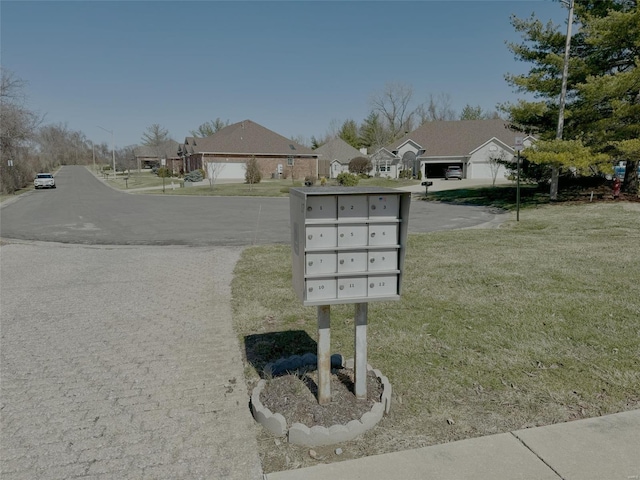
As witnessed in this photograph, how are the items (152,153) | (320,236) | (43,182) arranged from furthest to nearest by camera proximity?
(152,153) < (43,182) < (320,236)

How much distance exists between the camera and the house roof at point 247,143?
4269cm

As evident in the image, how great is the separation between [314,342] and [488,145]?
40.3 m

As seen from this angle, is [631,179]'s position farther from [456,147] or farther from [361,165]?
[361,165]

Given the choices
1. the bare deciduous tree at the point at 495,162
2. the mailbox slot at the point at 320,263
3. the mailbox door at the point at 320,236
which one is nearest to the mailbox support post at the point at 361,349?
the mailbox slot at the point at 320,263

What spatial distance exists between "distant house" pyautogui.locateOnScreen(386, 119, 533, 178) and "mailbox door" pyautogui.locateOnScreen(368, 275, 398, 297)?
131ft

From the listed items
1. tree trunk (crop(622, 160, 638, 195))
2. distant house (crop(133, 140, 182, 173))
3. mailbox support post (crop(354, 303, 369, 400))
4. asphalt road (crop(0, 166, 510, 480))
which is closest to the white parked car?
asphalt road (crop(0, 166, 510, 480))

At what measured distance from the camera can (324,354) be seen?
3018 mm

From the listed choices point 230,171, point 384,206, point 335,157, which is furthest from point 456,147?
point 384,206

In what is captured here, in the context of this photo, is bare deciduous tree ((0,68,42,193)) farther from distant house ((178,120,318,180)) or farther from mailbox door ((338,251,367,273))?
mailbox door ((338,251,367,273))

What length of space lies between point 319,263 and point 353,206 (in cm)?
44

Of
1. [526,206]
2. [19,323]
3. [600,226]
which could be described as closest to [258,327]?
[19,323]

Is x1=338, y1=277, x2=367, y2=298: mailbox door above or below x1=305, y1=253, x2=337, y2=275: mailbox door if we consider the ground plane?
below

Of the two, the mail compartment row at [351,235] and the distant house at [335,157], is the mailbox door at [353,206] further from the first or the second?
the distant house at [335,157]

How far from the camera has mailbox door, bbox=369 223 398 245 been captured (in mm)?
2766
